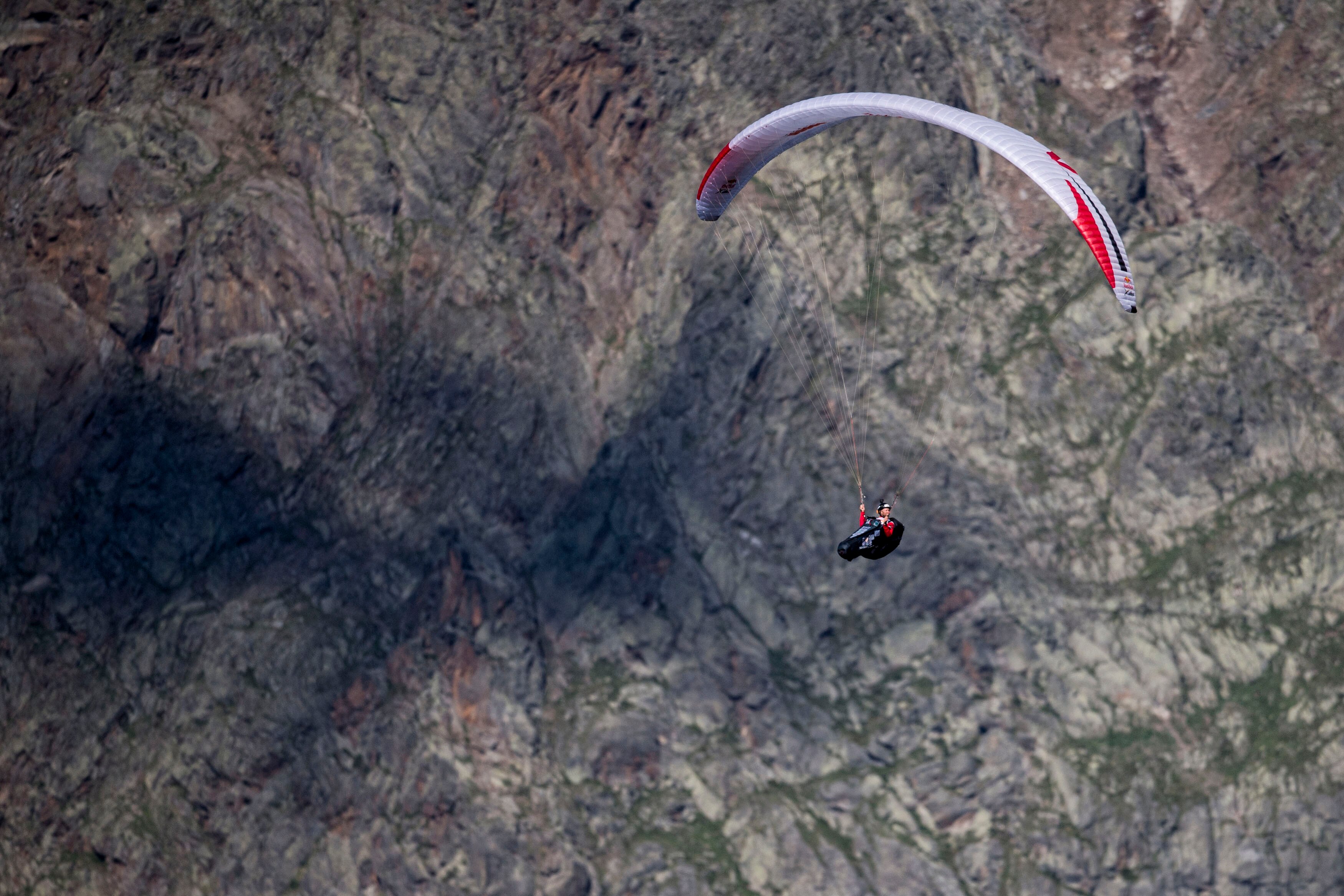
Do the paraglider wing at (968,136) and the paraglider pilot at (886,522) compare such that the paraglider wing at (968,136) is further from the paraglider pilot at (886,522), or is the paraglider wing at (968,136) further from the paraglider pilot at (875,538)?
the paraglider pilot at (875,538)

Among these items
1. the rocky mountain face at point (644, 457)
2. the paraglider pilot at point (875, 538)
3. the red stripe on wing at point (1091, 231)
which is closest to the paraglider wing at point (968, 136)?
the red stripe on wing at point (1091, 231)

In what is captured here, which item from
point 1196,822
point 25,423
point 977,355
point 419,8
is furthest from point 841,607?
point 25,423

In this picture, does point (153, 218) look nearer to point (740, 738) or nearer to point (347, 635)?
point (347, 635)

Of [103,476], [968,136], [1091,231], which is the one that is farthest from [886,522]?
[103,476]

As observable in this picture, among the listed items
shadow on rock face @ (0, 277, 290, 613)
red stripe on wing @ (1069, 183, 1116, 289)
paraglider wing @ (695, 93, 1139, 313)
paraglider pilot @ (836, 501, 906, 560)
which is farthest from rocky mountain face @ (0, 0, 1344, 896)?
red stripe on wing @ (1069, 183, 1116, 289)

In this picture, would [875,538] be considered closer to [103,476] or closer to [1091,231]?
[1091,231]
